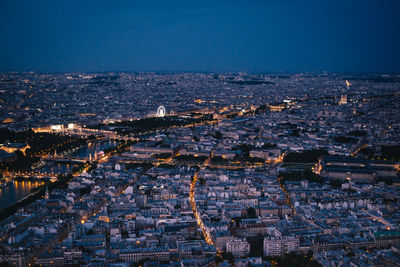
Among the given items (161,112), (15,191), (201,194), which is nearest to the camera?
(201,194)

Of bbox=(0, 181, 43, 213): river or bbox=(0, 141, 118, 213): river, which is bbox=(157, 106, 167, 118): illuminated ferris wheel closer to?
bbox=(0, 141, 118, 213): river

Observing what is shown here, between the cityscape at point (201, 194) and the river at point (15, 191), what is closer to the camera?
the cityscape at point (201, 194)

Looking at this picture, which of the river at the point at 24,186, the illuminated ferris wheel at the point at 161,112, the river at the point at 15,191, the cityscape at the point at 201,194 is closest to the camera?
the cityscape at the point at 201,194

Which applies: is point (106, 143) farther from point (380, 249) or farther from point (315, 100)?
point (315, 100)

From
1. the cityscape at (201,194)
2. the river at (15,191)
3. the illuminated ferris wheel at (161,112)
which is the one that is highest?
the illuminated ferris wheel at (161,112)

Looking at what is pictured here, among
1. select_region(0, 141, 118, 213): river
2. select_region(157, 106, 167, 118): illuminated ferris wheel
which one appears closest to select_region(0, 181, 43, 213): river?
select_region(0, 141, 118, 213): river

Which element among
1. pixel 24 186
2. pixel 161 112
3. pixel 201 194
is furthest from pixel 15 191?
pixel 161 112

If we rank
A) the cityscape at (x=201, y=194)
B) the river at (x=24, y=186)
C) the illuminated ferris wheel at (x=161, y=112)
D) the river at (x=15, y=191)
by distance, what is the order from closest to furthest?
1. the cityscape at (x=201, y=194)
2. the river at (x=15, y=191)
3. the river at (x=24, y=186)
4. the illuminated ferris wheel at (x=161, y=112)

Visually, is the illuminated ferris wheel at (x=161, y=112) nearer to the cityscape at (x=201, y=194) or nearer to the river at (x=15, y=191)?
the cityscape at (x=201, y=194)

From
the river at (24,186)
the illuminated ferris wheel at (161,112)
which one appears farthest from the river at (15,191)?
the illuminated ferris wheel at (161,112)

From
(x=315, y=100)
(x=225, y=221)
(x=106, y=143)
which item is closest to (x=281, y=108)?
(x=315, y=100)

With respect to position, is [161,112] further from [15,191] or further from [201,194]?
[201,194]
